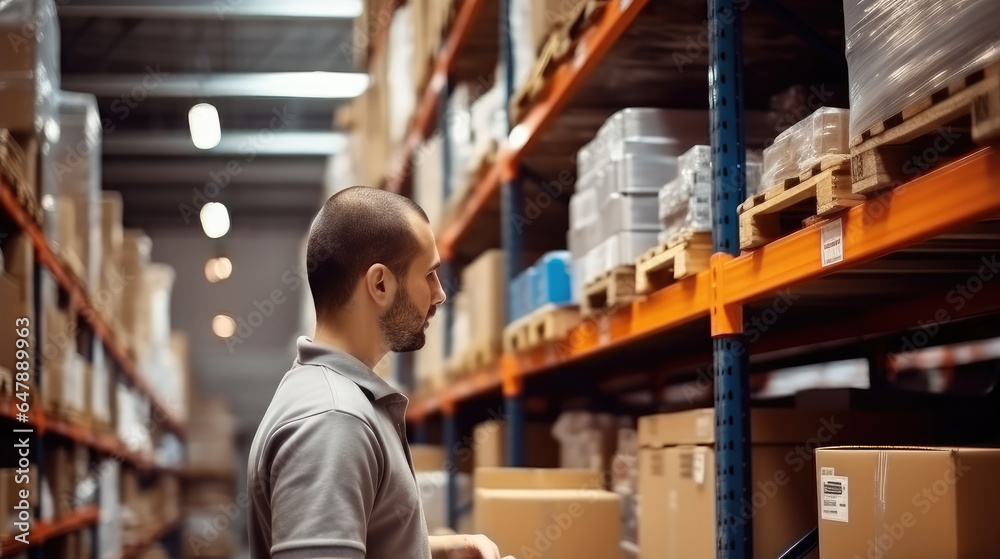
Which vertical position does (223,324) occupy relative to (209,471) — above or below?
above

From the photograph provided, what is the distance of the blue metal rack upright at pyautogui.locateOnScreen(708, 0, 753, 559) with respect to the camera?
2.80 meters

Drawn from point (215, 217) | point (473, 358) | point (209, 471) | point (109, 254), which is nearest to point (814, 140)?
point (473, 358)

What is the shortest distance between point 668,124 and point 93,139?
492 cm

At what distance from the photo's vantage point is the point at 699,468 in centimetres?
306

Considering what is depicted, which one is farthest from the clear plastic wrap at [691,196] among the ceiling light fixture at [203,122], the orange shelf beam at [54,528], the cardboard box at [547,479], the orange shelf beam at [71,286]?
the ceiling light fixture at [203,122]

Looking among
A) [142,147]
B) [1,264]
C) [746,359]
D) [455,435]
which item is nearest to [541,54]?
[746,359]

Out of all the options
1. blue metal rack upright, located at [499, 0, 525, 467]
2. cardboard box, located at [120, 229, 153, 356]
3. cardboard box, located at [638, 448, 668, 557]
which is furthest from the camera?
cardboard box, located at [120, 229, 153, 356]

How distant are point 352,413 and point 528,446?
416cm

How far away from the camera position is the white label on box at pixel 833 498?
232cm

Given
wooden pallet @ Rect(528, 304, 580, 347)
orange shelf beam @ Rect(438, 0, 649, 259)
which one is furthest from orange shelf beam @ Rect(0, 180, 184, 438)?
wooden pallet @ Rect(528, 304, 580, 347)

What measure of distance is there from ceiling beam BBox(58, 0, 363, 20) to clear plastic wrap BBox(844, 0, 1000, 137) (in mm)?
7934

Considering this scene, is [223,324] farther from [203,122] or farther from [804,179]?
[804,179]

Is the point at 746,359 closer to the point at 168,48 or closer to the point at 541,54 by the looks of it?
the point at 541,54

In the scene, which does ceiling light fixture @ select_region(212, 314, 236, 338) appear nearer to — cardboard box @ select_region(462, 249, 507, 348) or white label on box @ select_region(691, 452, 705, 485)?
cardboard box @ select_region(462, 249, 507, 348)
